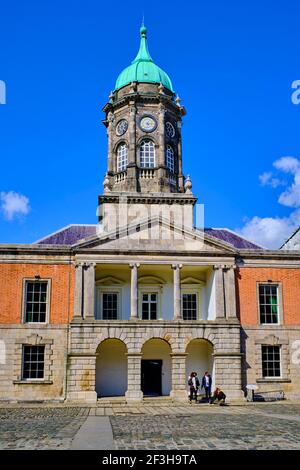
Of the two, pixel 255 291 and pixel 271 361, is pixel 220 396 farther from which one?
pixel 255 291

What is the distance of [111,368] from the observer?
29344mm

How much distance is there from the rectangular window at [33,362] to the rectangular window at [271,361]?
1174 centimetres

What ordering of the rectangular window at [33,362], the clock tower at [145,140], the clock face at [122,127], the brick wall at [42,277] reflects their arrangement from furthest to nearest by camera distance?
the clock face at [122,127] → the clock tower at [145,140] → the brick wall at [42,277] → the rectangular window at [33,362]

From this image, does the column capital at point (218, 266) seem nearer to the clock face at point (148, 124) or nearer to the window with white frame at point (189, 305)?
the window with white frame at point (189, 305)

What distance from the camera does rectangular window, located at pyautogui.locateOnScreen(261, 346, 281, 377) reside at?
28719 millimetres

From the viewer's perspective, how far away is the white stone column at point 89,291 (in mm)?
27500

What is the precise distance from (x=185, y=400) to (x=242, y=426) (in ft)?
39.1

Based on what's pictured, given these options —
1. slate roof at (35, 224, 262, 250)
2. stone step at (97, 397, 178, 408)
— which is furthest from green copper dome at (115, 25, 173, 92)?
stone step at (97, 397, 178, 408)

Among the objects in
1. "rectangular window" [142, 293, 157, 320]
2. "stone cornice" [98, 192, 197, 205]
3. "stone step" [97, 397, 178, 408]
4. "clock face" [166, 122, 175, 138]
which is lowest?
"stone step" [97, 397, 178, 408]

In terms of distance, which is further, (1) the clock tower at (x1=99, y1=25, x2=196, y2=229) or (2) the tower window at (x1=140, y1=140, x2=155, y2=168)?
(2) the tower window at (x1=140, y1=140, x2=155, y2=168)

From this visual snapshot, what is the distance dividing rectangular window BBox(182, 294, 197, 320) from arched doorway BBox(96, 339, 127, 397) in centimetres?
396

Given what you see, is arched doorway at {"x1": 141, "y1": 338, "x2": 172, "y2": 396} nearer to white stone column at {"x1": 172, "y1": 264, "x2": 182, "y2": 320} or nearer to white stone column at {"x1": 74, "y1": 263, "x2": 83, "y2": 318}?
white stone column at {"x1": 172, "y1": 264, "x2": 182, "y2": 320}

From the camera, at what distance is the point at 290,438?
12398 mm

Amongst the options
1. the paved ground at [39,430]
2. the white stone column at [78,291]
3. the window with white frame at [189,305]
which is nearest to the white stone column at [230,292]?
the window with white frame at [189,305]
